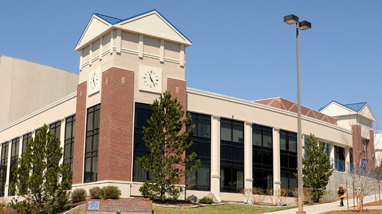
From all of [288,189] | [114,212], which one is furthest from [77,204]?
[288,189]

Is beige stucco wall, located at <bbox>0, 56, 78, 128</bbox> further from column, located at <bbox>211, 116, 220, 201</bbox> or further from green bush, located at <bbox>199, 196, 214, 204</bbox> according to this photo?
green bush, located at <bbox>199, 196, 214, 204</bbox>

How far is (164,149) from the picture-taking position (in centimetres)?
3384

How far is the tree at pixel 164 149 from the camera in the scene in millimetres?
32938

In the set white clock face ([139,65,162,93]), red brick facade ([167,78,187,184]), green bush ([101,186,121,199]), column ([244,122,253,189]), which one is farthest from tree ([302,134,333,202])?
green bush ([101,186,121,199])

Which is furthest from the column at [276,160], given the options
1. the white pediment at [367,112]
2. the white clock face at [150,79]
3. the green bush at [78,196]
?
the green bush at [78,196]

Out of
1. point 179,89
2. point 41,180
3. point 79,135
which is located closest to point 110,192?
point 41,180

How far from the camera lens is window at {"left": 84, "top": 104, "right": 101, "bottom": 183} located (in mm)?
37159

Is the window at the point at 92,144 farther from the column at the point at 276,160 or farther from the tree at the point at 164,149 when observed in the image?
the column at the point at 276,160

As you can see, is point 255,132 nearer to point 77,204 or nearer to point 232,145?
point 232,145

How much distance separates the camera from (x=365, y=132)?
193 feet

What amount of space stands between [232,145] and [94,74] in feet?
45.2

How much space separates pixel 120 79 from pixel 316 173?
61.4ft

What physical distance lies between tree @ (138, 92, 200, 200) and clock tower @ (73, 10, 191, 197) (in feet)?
9.59

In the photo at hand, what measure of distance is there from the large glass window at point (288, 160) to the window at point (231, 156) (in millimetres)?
5625
